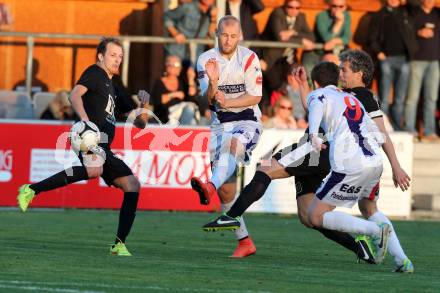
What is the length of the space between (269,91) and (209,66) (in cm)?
898

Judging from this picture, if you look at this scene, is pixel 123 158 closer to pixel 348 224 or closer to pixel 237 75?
pixel 237 75

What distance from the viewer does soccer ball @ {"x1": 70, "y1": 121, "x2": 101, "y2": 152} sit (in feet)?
33.4

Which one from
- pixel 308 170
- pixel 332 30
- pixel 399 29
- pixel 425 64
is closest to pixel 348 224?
pixel 308 170

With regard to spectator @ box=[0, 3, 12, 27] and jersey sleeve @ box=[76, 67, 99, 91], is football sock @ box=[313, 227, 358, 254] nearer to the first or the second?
jersey sleeve @ box=[76, 67, 99, 91]

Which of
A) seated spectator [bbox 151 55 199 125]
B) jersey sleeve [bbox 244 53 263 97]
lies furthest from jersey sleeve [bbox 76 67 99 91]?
seated spectator [bbox 151 55 199 125]

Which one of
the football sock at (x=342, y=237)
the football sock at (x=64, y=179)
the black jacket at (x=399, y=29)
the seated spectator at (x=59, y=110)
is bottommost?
the seated spectator at (x=59, y=110)

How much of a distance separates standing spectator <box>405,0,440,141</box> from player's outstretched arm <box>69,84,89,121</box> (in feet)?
34.4

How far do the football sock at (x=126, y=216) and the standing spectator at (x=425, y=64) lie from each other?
10230mm

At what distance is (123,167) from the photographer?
10.4 meters

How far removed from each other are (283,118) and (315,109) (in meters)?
→ 8.72

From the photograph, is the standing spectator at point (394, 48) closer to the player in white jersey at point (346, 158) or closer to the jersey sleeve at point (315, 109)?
the player in white jersey at point (346, 158)

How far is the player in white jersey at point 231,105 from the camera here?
1059 cm

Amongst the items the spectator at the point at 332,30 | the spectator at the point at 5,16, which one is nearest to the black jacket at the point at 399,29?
the spectator at the point at 332,30

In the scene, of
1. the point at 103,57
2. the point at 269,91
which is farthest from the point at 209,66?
the point at 269,91
